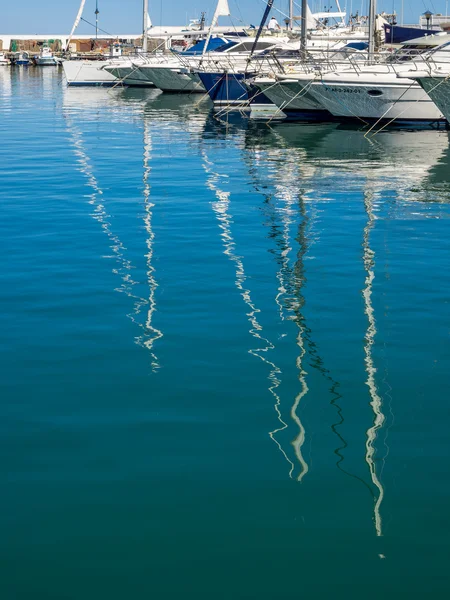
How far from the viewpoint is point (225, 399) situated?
23.4ft

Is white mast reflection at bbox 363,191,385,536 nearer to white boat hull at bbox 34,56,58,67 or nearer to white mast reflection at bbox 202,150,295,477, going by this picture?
white mast reflection at bbox 202,150,295,477

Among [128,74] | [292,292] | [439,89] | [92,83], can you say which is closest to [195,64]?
[128,74]

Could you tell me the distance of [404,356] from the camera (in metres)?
8.08

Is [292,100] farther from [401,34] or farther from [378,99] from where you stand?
[401,34]

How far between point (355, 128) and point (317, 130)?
50.6 inches

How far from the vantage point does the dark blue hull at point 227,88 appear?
124ft

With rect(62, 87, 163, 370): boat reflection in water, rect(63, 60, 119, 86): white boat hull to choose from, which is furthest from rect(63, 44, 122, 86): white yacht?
rect(62, 87, 163, 370): boat reflection in water

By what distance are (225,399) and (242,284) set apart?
367cm

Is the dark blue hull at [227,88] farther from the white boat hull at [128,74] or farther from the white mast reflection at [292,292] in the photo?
the white mast reflection at [292,292]

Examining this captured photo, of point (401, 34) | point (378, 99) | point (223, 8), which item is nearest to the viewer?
point (378, 99)

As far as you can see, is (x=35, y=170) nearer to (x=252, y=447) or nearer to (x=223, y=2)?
(x=252, y=447)

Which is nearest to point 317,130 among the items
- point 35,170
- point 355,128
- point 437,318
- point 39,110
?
point 355,128

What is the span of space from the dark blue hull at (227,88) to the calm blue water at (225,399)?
2274cm

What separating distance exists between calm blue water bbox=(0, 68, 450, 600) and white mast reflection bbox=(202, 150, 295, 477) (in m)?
0.04
